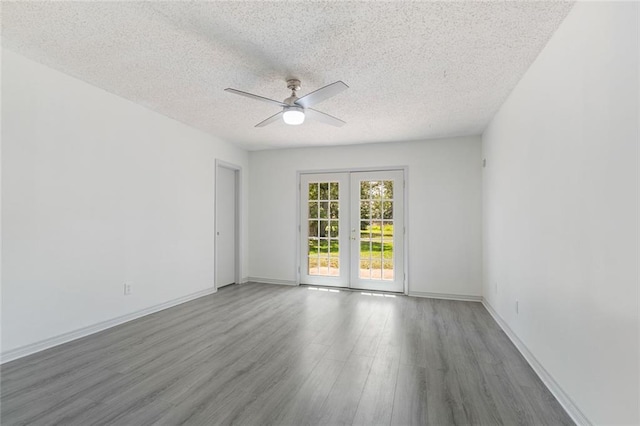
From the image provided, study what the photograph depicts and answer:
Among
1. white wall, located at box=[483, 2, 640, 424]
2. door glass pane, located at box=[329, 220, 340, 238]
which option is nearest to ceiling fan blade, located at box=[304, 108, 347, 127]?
white wall, located at box=[483, 2, 640, 424]

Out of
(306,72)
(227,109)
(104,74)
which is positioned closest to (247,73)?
(306,72)

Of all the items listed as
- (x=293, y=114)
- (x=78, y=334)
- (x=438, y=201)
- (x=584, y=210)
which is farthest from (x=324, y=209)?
(x=584, y=210)

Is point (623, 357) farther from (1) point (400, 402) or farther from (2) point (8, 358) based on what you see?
(2) point (8, 358)

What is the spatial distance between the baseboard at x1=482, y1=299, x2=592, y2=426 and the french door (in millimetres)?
2031

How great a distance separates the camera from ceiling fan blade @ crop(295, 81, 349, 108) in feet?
7.13

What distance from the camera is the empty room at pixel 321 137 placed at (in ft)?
5.55

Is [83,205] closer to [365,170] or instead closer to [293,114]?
[293,114]

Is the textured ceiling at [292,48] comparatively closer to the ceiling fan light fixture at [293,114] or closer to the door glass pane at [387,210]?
the ceiling fan light fixture at [293,114]

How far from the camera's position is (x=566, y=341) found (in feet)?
6.16

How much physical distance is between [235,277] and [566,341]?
15.8ft

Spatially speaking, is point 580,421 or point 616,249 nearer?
point 616,249

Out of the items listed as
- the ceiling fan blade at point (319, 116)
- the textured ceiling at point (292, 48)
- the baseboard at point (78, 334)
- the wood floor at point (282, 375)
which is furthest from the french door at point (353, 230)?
the baseboard at point (78, 334)

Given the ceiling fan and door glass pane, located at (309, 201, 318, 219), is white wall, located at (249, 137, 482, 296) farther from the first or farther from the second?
the ceiling fan

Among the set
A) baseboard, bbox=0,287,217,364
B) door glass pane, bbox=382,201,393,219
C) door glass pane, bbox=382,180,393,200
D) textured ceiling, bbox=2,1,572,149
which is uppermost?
textured ceiling, bbox=2,1,572,149
